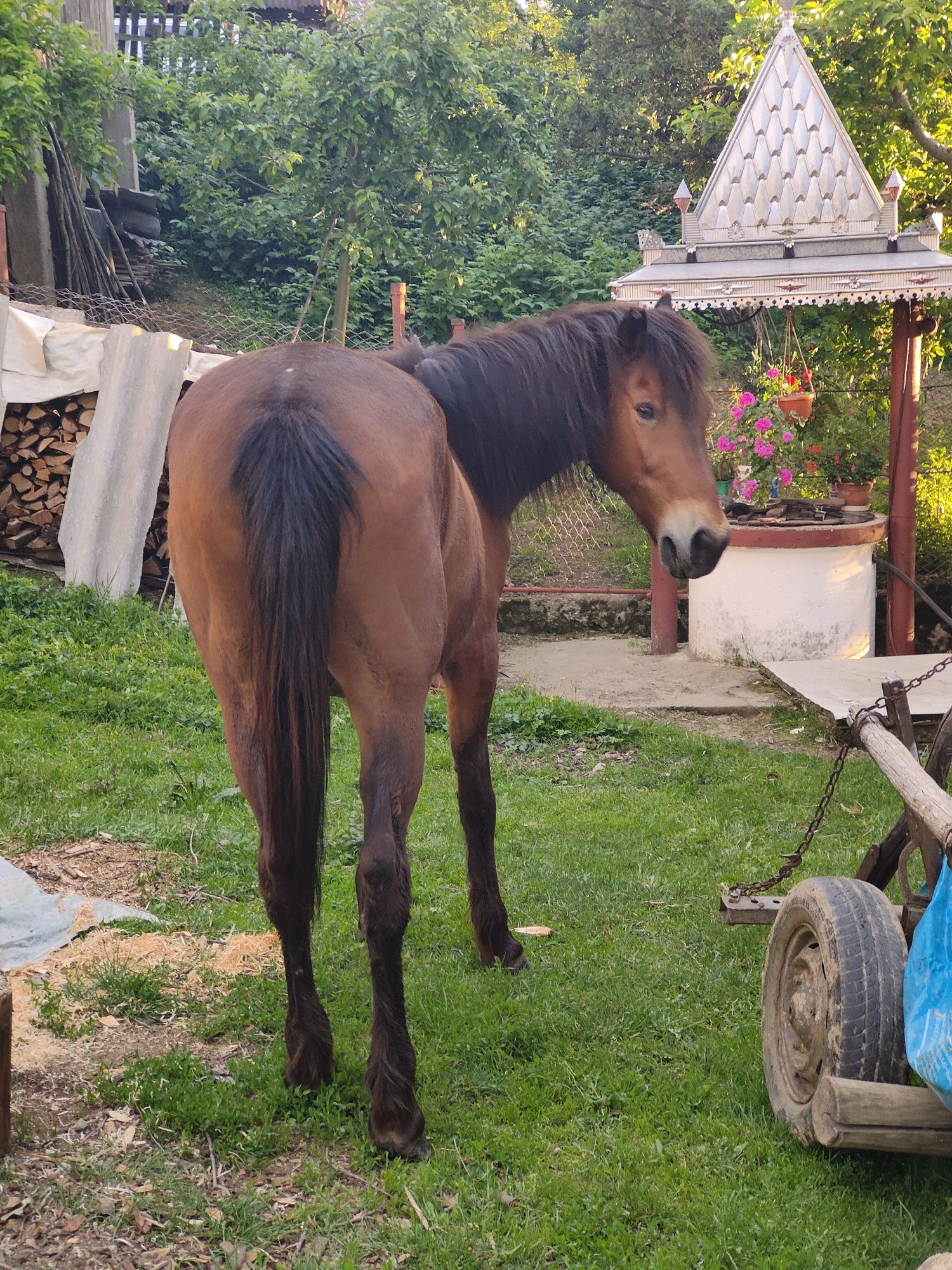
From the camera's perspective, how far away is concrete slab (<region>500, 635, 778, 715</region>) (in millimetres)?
7234

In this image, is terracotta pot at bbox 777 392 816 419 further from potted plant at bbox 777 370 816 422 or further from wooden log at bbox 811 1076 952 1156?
wooden log at bbox 811 1076 952 1156

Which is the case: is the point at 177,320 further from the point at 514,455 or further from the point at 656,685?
the point at 514,455

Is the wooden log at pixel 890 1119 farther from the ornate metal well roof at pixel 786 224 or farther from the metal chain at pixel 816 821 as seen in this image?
the ornate metal well roof at pixel 786 224

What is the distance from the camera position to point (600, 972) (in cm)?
369

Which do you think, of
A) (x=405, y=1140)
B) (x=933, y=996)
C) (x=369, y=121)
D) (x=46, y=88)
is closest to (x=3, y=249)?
(x=46, y=88)

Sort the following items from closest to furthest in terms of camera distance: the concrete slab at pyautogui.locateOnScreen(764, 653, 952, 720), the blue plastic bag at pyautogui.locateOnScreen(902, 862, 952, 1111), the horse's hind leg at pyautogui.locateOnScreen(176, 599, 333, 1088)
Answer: the blue plastic bag at pyautogui.locateOnScreen(902, 862, 952, 1111) < the horse's hind leg at pyautogui.locateOnScreen(176, 599, 333, 1088) < the concrete slab at pyautogui.locateOnScreen(764, 653, 952, 720)

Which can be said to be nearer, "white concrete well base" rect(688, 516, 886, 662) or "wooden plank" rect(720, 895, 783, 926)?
"wooden plank" rect(720, 895, 783, 926)

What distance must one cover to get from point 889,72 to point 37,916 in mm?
9450

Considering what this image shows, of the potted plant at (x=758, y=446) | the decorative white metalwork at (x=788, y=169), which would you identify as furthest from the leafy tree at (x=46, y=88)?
the potted plant at (x=758, y=446)

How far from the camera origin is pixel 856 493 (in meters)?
8.18

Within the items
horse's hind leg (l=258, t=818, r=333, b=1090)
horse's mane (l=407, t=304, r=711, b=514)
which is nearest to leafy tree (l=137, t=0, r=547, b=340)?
horse's mane (l=407, t=304, r=711, b=514)

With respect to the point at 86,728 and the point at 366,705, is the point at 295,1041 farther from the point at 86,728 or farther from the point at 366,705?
the point at 86,728

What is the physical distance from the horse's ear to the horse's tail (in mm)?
1380

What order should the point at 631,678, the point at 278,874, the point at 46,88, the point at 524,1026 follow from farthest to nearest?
the point at 46,88
the point at 631,678
the point at 524,1026
the point at 278,874
